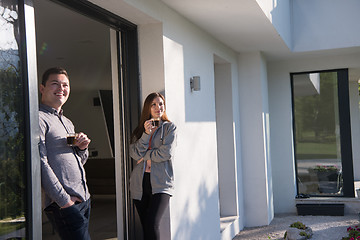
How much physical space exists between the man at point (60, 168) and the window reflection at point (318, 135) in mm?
A: 6106

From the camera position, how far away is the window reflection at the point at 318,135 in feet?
27.0

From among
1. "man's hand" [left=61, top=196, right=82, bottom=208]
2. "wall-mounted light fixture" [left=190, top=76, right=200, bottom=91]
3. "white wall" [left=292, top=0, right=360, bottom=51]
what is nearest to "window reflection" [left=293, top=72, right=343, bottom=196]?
"white wall" [left=292, top=0, right=360, bottom=51]

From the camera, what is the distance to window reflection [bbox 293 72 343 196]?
823 cm

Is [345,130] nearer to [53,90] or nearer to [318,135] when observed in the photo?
[318,135]

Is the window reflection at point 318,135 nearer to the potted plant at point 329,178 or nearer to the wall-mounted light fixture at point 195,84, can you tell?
the potted plant at point 329,178

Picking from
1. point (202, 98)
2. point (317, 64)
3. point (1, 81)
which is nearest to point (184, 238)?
point (202, 98)

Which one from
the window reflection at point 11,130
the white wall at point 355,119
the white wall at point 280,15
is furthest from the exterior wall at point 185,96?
the white wall at point 355,119

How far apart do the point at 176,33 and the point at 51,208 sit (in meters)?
2.41

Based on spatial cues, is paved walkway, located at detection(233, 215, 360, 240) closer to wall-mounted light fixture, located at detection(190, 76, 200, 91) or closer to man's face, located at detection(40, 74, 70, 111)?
wall-mounted light fixture, located at detection(190, 76, 200, 91)

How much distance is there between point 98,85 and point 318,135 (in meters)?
4.01

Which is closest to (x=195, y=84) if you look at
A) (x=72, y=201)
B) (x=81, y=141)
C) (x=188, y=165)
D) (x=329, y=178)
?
(x=188, y=165)

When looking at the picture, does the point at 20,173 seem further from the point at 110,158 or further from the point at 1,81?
the point at 110,158

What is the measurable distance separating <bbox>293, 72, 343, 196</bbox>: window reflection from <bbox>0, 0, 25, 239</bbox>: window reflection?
6.38 m

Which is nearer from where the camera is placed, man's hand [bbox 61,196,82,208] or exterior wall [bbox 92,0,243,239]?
man's hand [bbox 61,196,82,208]
